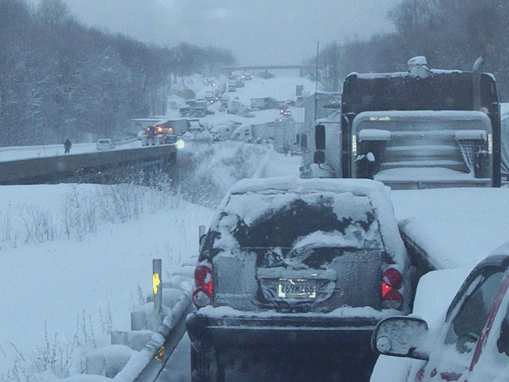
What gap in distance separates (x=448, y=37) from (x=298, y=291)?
3216 inches

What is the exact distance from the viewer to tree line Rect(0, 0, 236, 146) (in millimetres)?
78062

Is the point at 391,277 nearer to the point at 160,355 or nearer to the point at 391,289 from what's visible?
the point at 391,289

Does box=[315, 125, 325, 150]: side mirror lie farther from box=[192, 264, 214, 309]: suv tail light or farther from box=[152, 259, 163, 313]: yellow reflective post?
box=[192, 264, 214, 309]: suv tail light

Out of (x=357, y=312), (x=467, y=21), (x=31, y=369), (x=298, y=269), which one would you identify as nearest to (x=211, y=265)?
(x=298, y=269)

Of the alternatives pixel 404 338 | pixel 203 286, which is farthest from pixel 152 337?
pixel 404 338

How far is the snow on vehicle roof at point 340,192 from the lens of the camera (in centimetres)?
558

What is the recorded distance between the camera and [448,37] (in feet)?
268

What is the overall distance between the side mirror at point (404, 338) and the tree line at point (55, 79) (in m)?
75.9

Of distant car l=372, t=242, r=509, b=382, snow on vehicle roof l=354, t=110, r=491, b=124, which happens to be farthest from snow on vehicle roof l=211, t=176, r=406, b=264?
snow on vehicle roof l=354, t=110, r=491, b=124

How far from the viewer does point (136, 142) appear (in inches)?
3455

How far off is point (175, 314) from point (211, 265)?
2.29 meters

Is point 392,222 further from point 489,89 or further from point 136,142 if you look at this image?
point 136,142

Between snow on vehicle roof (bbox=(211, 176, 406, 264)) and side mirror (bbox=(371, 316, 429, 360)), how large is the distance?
2825 millimetres

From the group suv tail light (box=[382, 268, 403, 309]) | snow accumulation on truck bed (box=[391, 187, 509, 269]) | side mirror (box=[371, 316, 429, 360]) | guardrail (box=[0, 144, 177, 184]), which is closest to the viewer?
side mirror (box=[371, 316, 429, 360])
